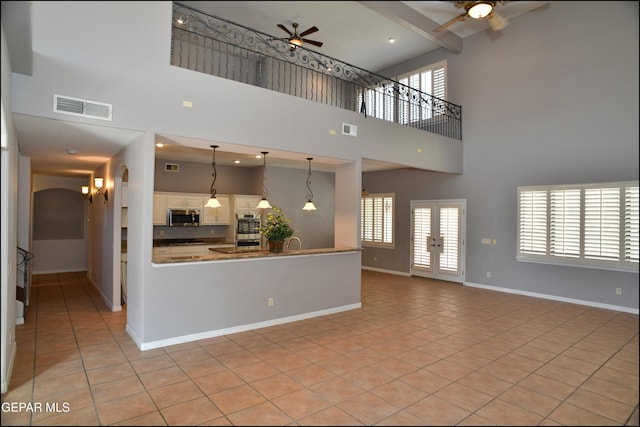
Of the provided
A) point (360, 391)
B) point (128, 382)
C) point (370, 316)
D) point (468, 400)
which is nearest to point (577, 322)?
point (370, 316)

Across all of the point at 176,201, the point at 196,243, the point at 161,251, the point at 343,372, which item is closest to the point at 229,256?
the point at 343,372

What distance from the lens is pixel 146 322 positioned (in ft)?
13.7

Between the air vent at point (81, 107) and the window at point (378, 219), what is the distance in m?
7.35

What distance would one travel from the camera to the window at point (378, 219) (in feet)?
32.5

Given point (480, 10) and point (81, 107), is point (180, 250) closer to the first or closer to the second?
point (81, 107)

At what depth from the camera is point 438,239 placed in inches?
347

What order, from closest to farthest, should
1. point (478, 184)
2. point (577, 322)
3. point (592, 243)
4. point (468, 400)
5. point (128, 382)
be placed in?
point (592, 243) → point (468, 400) → point (128, 382) → point (577, 322) → point (478, 184)

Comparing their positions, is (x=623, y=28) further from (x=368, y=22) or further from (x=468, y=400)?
(x=468, y=400)

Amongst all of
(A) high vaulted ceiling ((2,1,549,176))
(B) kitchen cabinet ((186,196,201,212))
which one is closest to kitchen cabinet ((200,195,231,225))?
(B) kitchen cabinet ((186,196,201,212))

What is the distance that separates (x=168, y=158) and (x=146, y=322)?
5.03m

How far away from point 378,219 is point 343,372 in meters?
6.87

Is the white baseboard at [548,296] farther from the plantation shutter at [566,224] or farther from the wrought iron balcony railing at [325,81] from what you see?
the wrought iron balcony railing at [325,81]

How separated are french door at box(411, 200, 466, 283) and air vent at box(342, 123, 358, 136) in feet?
12.2

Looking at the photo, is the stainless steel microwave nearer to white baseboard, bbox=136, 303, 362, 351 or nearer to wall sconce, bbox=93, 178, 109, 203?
wall sconce, bbox=93, 178, 109, 203
